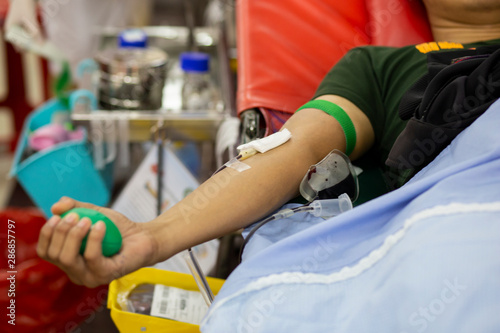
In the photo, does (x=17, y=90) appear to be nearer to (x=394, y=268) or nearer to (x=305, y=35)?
(x=305, y=35)

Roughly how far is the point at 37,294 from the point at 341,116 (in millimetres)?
837

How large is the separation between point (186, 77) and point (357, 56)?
604 millimetres

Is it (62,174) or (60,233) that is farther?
(62,174)

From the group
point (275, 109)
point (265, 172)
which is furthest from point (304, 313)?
point (275, 109)

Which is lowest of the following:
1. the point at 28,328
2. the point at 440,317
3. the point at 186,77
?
the point at 28,328

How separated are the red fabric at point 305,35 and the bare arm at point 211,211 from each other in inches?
11.4

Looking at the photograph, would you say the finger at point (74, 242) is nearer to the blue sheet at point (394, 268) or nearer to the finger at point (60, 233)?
the finger at point (60, 233)

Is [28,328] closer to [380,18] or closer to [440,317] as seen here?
[440,317]

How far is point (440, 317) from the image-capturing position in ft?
1.93

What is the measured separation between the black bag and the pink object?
1.01 meters

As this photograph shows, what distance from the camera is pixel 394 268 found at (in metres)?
0.62

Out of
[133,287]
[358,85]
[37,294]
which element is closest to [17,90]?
[37,294]

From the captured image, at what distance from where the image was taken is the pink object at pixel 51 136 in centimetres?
153

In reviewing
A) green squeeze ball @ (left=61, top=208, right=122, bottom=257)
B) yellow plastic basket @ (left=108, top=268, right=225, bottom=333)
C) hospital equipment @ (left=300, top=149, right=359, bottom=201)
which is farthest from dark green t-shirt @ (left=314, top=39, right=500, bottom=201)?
green squeeze ball @ (left=61, top=208, right=122, bottom=257)
